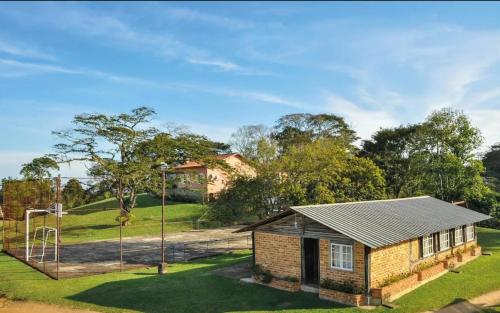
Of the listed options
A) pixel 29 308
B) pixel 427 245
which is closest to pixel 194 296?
pixel 29 308

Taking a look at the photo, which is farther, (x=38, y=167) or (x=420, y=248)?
(x=38, y=167)

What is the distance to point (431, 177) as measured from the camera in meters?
45.4

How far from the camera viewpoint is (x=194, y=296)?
1956 centimetres

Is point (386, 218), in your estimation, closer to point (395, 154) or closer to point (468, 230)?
point (468, 230)

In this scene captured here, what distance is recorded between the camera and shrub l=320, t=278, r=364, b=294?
18.1m

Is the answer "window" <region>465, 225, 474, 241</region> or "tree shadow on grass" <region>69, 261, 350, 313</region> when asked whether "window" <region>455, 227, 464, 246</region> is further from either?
"tree shadow on grass" <region>69, 261, 350, 313</region>

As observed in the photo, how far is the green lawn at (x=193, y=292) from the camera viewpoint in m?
18.0

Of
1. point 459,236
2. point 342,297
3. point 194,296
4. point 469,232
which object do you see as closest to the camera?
point 342,297

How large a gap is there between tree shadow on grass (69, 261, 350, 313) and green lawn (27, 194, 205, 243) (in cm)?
1986

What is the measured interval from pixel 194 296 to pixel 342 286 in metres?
6.81

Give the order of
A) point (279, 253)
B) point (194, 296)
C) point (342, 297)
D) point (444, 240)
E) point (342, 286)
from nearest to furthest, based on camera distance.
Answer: point (342, 297) < point (342, 286) < point (194, 296) < point (279, 253) < point (444, 240)

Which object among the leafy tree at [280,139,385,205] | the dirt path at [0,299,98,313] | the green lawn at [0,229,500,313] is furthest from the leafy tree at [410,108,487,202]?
the dirt path at [0,299,98,313]

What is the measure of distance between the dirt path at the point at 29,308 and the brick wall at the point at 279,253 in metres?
8.87

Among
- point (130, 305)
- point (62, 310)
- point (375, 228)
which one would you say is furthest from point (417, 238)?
point (62, 310)
